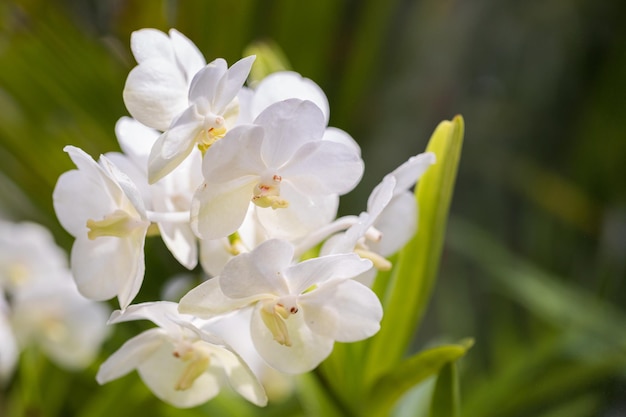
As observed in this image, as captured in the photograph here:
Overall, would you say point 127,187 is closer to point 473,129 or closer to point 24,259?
point 24,259

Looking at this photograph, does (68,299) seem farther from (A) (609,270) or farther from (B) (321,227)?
(A) (609,270)

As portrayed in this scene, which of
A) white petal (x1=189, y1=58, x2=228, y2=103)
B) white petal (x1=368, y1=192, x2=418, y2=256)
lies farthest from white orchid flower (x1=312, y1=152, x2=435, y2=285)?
white petal (x1=189, y1=58, x2=228, y2=103)

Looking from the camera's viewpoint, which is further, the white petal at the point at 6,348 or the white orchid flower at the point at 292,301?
the white petal at the point at 6,348

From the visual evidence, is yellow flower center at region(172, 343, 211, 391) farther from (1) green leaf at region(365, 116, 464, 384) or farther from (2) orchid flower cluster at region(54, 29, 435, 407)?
(1) green leaf at region(365, 116, 464, 384)

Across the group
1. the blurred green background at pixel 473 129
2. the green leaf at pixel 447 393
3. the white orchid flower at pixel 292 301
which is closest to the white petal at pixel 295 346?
the white orchid flower at pixel 292 301

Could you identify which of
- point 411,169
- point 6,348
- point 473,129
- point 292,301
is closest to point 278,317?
point 292,301

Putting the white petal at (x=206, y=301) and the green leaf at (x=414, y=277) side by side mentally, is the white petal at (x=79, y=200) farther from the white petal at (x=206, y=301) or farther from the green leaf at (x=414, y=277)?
the green leaf at (x=414, y=277)

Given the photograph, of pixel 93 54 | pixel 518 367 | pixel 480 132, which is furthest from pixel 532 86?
pixel 93 54
